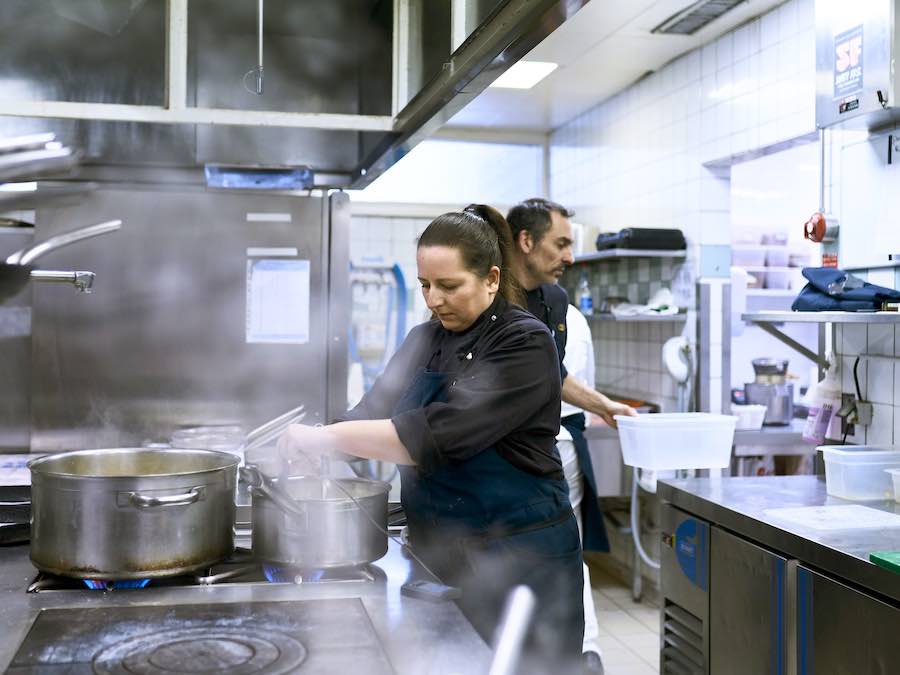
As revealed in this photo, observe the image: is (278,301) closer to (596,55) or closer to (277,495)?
(277,495)

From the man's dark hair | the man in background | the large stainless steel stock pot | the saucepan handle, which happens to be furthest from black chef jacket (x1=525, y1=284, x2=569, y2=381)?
the large stainless steel stock pot

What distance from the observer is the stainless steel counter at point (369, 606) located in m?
1.22

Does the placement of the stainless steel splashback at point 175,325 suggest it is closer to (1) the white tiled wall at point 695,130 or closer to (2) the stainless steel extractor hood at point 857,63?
(2) the stainless steel extractor hood at point 857,63

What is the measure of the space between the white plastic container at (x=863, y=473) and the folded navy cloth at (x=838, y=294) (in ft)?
1.53

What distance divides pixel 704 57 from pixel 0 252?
3.62 meters

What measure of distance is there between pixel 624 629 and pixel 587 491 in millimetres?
949

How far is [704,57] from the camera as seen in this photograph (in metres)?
4.84

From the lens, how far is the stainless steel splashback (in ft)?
9.76

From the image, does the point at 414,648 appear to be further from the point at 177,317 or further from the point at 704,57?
the point at 704,57

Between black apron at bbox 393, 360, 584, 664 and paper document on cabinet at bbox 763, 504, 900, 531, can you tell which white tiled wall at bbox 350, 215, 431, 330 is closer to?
paper document on cabinet at bbox 763, 504, 900, 531

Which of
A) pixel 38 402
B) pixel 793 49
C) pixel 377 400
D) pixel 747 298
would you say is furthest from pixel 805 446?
pixel 38 402

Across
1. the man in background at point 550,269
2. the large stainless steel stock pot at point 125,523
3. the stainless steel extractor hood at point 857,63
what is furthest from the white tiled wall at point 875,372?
the large stainless steel stock pot at point 125,523

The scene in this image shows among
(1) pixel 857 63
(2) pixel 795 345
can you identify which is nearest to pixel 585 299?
(2) pixel 795 345

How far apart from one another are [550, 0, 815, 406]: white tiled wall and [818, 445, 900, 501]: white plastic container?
5.66 ft
